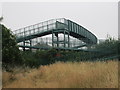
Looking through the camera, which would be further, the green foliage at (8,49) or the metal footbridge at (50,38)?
the metal footbridge at (50,38)

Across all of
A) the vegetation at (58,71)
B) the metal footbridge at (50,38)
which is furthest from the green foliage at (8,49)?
the metal footbridge at (50,38)

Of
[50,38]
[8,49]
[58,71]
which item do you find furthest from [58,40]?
[58,71]

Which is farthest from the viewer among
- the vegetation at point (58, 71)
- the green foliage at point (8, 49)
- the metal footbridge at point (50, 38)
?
the metal footbridge at point (50, 38)

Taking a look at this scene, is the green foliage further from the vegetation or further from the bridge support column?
the bridge support column

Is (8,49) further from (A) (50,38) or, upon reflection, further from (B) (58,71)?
(A) (50,38)

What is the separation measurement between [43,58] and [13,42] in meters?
12.2

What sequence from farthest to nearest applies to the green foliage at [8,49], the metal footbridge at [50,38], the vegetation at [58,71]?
the metal footbridge at [50,38]
the green foliage at [8,49]
the vegetation at [58,71]

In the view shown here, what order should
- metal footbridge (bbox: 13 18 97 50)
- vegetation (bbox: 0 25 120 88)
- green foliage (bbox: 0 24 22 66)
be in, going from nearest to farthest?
vegetation (bbox: 0 25 120 88), green foliage (bbox: 0 24 22 66), metal footbridge (bbox: 13 18 97 50)

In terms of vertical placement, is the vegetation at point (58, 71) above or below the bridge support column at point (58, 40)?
below

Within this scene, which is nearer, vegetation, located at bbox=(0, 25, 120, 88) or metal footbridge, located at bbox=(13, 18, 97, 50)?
vegetation, located at bbox=(0, 25, 120, 88)

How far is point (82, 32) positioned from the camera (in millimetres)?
35094

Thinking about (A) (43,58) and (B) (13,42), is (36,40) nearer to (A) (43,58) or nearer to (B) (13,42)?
(A) (43,58)

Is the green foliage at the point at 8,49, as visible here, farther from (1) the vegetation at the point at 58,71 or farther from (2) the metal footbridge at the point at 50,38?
(2) the metal footbridge at the point at 50,38

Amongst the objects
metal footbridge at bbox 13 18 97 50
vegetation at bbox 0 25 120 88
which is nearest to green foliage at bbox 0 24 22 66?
vegetation at bbox 0 25 120 88
